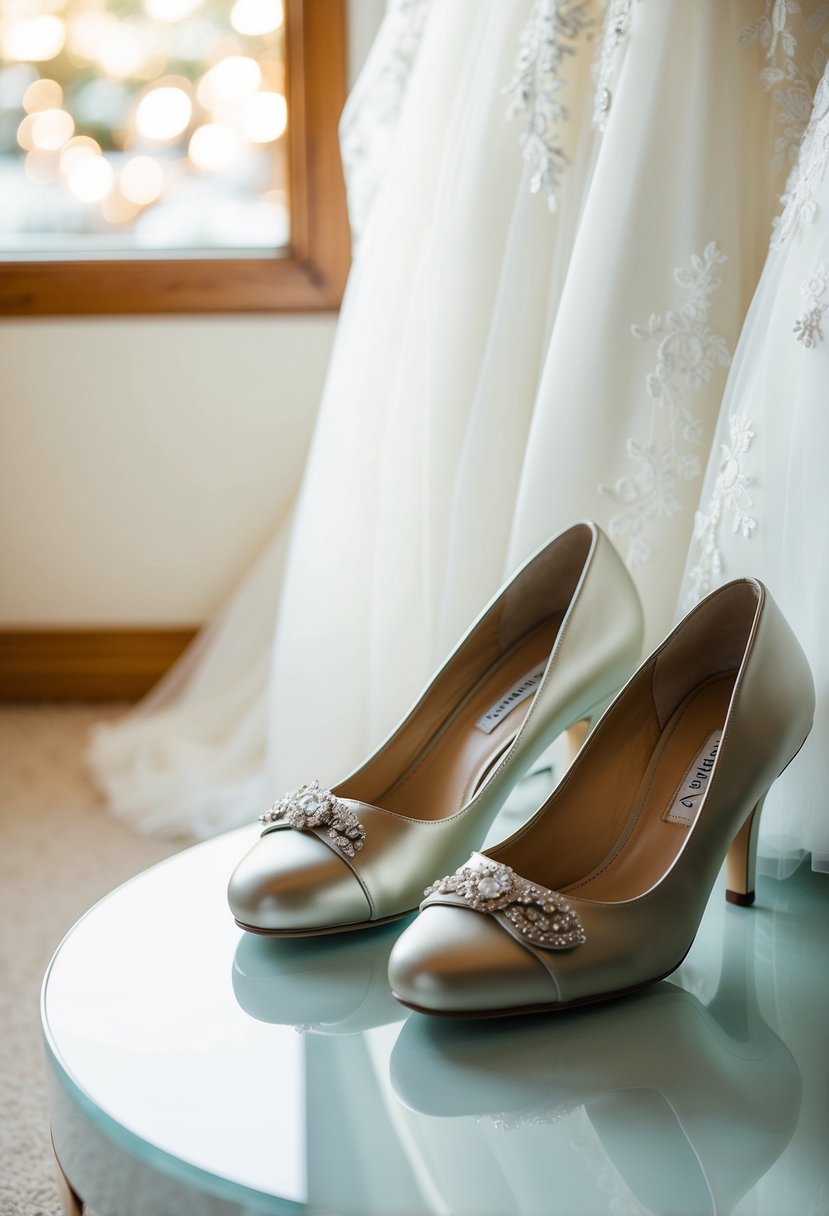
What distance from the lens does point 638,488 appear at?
2.72 ft

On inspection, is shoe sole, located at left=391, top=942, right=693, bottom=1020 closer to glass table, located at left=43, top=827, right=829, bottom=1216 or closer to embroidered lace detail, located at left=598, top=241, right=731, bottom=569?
glass table, located at left=43, top=827, right=829, bottom=1216

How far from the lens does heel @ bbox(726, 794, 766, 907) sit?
629 millimetres

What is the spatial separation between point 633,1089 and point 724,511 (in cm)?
38

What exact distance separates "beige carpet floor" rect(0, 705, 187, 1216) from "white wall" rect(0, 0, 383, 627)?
0.23 metres

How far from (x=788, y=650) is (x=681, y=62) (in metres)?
0.46

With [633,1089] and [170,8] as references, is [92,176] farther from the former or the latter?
[633,1089]

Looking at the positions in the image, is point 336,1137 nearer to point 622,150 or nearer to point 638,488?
point 638,488

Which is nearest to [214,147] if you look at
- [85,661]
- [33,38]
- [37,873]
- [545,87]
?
[33,38]

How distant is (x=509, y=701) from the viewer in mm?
792

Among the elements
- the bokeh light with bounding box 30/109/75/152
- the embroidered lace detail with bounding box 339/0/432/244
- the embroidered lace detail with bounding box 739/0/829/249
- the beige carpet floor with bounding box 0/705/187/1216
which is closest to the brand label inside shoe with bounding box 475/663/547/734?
the embroidered lace detail with bounding box 739/0/829/249

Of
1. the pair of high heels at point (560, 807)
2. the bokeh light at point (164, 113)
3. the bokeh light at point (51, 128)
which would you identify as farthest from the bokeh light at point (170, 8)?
the pair of high heels at point (560, 807)

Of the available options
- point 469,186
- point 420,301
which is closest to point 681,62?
point 469,186

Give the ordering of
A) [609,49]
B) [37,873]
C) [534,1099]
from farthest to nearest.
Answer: [37,873]
[609,49]
[534,1099]

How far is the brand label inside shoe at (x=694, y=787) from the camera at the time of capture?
0.66 metres
